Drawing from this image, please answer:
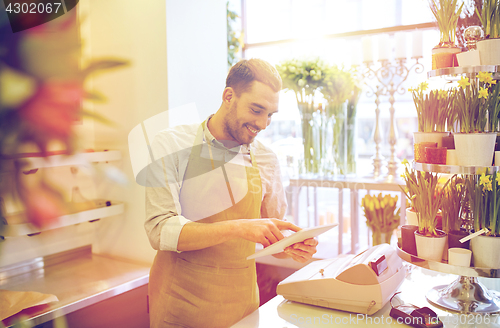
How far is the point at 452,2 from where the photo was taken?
50.2 inches

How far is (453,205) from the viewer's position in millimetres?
1192

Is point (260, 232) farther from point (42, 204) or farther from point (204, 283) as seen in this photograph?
point (42, 204)

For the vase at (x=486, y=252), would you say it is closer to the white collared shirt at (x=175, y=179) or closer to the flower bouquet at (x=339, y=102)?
the white collared shirt at (x=175, y=179)

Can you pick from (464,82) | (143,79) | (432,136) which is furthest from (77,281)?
(464,82)

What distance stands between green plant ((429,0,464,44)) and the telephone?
0.77m

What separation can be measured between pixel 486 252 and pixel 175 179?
102 centimetres

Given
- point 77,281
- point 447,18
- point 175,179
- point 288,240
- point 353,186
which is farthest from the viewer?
point 353,186

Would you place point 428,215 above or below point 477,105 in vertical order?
below

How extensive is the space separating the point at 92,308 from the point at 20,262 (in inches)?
19.7

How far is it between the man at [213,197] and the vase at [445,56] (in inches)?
21.9

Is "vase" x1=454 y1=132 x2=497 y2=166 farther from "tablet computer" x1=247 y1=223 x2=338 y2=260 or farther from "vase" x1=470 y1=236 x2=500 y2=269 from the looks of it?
"tablet computer" x1=247 y1=223 x2=338 y2=260

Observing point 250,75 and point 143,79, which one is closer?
point 250,75

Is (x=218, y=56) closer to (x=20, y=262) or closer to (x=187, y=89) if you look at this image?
(x=187, y=89)

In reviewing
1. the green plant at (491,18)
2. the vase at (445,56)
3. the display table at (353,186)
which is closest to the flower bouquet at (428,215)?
the vase at (445,56)
